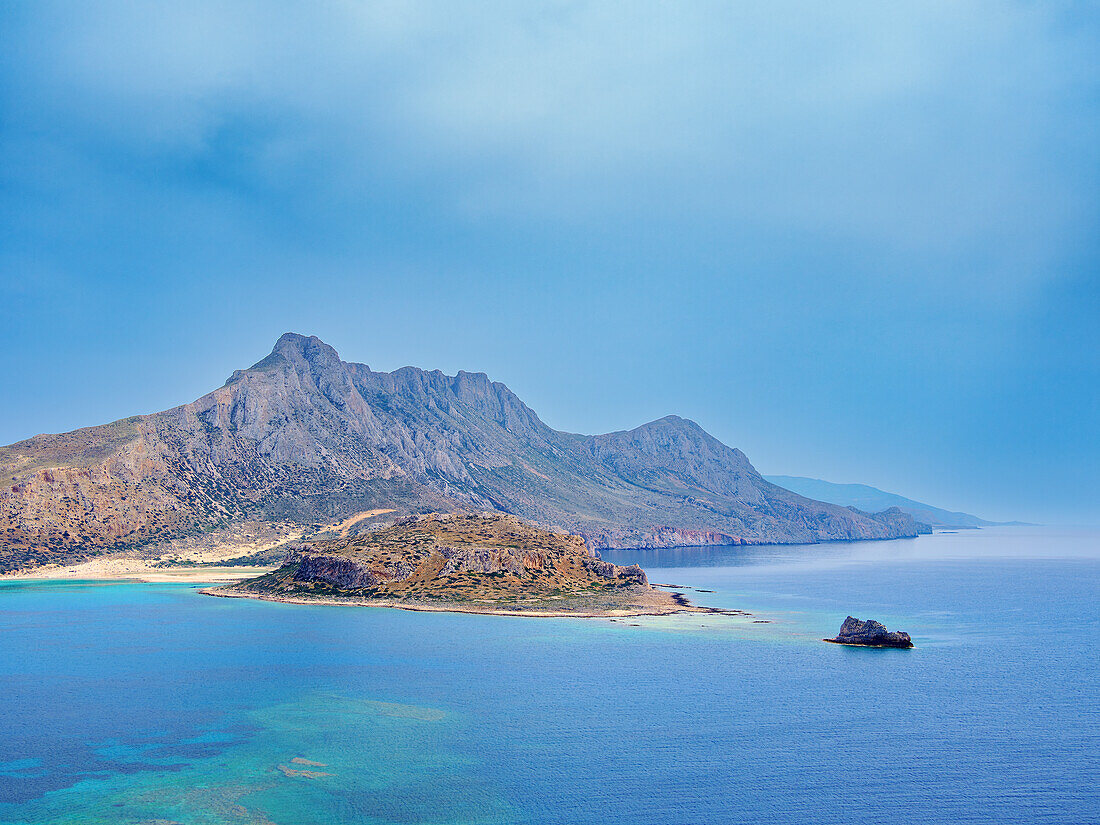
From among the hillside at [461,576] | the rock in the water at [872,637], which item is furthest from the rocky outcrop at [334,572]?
the rock in the water at [872,637]

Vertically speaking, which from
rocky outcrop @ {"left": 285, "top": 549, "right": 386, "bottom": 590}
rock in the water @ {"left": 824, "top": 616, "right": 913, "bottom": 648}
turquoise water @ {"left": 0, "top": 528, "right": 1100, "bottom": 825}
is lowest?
turquoise water @ {"left": 0, "top": 528, "right": 1100, "bottom": 825}

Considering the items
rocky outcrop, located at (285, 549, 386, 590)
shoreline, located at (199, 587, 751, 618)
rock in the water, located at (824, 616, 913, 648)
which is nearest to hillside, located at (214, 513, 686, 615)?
rocky outcrop, located at (285, 549, 386, 590)

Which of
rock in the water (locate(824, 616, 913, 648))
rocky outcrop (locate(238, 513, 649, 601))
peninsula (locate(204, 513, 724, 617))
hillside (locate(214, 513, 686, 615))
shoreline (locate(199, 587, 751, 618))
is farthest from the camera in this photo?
rocky outcrop (locate(238, 513, 649, 601))

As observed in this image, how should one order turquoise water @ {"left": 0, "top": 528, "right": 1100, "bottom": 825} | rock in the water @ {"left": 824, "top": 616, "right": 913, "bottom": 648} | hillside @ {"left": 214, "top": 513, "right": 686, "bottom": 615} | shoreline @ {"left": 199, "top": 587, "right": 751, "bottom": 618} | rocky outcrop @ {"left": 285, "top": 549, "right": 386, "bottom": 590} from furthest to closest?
rocky outcrop @ {"left": 285, "top": 549, "right": 386, "bottom": 590}, hillside @ {"left": 214, "top": 513, "right": 686, "bottom": 615}, shoreline @ {"left": 199, "top": 587, "right": 751, "bottom": 618}, rock in the water @ {"left": 824, "top": 616, "right": 913, "bottom": 648}, turquoise water @ {"left": 0, "top": 528, "right": 1100, "bottom": 825}

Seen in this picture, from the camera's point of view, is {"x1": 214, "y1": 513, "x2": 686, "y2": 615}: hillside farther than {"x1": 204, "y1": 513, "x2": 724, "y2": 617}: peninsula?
→ Yes

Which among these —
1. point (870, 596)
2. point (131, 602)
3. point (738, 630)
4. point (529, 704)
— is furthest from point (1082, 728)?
point (131, 602)

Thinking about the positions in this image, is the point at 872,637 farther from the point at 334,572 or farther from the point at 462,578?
the point at 334,572

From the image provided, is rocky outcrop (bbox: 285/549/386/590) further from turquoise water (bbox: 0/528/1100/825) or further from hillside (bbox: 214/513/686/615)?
turquoise water (bbox: 0/528/1100/825)
